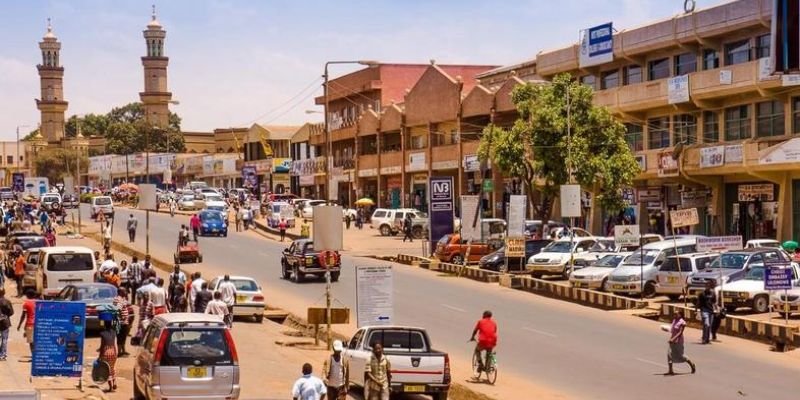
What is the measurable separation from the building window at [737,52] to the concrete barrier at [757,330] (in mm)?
21665

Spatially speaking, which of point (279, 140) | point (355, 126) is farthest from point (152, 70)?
point (355, 126)

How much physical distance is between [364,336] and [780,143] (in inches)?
1238

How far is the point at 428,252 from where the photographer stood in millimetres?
58438

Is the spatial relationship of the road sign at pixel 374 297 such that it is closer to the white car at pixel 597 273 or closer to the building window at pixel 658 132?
the white car at pixel 597 273

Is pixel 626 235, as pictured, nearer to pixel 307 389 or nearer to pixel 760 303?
pixel 760 303

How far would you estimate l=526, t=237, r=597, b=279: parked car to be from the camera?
45562 mm

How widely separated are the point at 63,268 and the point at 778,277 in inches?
750

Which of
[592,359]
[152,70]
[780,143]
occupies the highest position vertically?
[152,70]

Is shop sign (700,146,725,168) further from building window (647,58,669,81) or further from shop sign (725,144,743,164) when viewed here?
building window (647,58,669,81)

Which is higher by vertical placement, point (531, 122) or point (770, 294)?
point (531, 122)

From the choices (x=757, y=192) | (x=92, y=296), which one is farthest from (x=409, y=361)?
(x=757, y=192)

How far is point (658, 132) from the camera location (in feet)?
198

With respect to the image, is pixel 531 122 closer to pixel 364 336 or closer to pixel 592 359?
pixel 592 359

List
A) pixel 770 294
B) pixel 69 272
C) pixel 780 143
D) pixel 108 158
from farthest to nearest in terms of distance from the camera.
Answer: pixel 108 158
pixel 780 143
pixel 69 272
pixel 770 294
